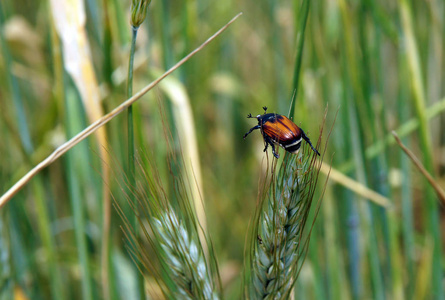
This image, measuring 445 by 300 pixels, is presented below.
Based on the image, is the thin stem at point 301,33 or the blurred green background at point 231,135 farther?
the blurred green background at point 231,135

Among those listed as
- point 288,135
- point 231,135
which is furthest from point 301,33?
point 231,135

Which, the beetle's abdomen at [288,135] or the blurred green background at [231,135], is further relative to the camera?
the blurred green background at [231,135]

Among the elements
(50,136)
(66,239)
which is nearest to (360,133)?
(50,136)

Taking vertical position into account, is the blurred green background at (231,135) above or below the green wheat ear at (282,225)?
above

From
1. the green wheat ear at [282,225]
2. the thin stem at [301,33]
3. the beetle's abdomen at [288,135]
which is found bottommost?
the green wheat ear at [282,225]

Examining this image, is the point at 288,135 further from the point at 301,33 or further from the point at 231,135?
the point at 231,135

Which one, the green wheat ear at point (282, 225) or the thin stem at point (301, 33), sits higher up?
the thin stem at point (301, 33)
